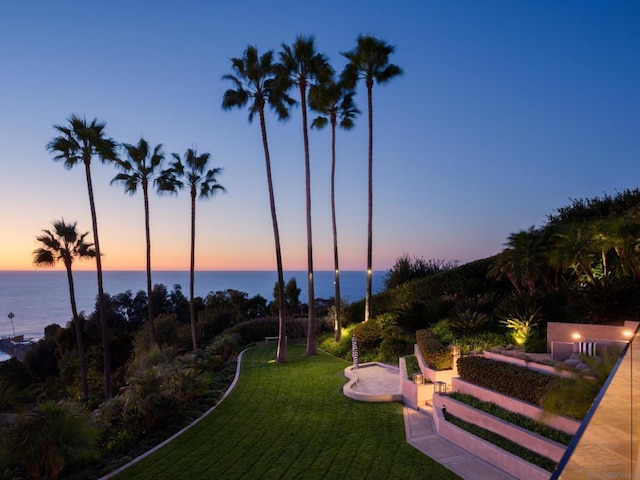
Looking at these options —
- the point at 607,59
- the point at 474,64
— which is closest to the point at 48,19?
the point at 474,64

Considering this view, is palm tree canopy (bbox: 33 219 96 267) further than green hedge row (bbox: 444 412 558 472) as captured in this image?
Yes

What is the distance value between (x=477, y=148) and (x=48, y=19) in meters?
28.0

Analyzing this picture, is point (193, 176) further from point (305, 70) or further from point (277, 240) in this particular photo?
point (305, 70)

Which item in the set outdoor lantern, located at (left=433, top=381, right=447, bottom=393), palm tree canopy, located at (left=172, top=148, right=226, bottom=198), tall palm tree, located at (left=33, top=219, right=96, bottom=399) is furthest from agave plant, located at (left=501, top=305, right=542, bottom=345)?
tall palm tree, located at (left=33, top=219, right=96, bottom=399)

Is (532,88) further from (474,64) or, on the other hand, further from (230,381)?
(230,381)

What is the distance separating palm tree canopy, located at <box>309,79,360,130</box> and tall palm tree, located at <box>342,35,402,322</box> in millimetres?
828

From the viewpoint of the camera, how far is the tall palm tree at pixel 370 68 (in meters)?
20.4

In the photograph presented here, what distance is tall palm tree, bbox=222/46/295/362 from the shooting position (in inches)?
683

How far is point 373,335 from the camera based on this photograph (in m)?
19.0

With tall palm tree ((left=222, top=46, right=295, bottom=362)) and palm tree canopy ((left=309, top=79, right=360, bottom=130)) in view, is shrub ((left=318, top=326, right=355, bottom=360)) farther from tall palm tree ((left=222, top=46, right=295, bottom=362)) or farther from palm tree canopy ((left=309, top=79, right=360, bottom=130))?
palm tree canopy ((left=309, top=79, right=360, bottom=130))

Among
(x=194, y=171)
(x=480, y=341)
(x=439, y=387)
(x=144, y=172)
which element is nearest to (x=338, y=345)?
(x=480, y=341)

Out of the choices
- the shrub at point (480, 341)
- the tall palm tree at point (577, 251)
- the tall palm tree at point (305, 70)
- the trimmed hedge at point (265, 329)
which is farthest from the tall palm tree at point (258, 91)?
the tall palm tree at point (577, 251)

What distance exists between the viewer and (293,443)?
9.02m

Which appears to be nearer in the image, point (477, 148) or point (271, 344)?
point (271, 344)
